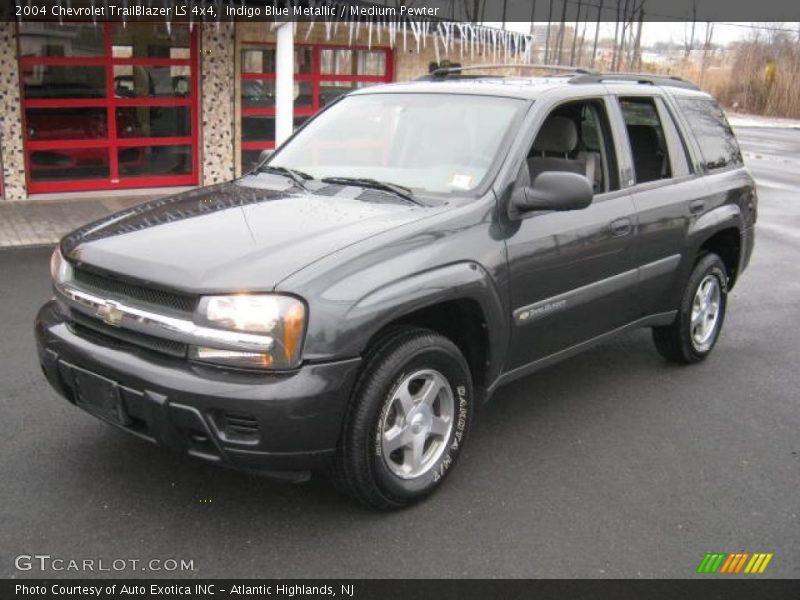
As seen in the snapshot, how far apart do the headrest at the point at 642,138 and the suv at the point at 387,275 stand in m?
0.03

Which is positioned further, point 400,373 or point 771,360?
point 771,360

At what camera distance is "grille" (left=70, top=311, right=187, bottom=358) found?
9.89ft

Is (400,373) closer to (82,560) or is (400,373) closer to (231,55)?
(82,560)

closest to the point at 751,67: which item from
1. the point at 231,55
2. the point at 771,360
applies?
the point at 231,55

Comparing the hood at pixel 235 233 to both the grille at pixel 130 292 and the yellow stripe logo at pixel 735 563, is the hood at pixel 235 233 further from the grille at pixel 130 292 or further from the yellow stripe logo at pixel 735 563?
the yellow stripe logo at pixel 735 563

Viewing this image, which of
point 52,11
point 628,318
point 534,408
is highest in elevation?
point 52,11

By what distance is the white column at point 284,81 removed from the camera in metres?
10.8

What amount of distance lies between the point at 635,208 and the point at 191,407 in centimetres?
274

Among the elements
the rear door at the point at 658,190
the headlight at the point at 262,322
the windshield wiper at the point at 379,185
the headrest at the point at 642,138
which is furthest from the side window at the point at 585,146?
the headlight at the point at 262,322

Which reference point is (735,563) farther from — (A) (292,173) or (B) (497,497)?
(A) (292,173)

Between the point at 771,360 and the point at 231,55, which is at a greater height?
the point at 231,55

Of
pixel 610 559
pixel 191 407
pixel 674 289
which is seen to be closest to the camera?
pixel 191 407

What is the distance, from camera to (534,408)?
4629 mm
